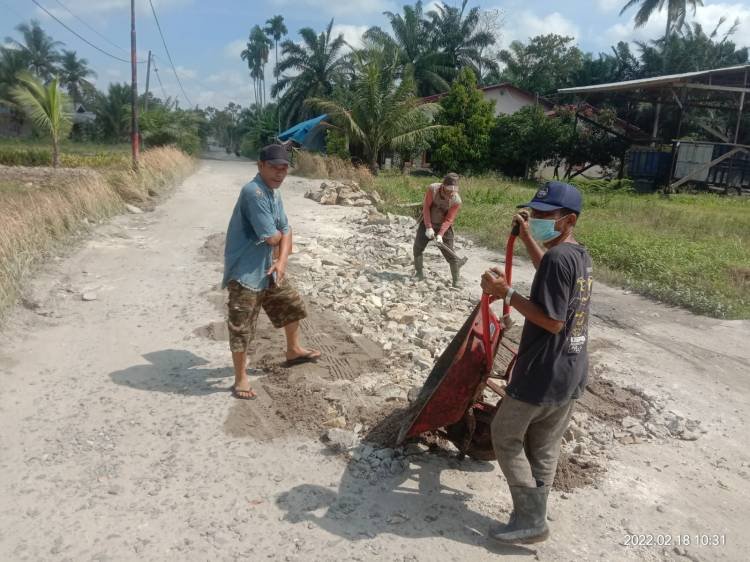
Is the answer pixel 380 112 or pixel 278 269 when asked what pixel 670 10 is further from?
pixel 278 269

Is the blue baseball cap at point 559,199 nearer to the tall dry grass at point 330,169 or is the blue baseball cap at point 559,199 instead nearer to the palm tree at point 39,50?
the tall dry grass at point 330,169

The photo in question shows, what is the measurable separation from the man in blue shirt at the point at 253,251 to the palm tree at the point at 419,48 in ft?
107

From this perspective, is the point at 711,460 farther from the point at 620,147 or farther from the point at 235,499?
the point at 620,147

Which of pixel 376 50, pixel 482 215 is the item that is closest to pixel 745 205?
pixel 482 215

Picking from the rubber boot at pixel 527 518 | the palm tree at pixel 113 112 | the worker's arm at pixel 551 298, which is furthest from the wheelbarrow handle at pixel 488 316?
the palm tree at pixel 113 112

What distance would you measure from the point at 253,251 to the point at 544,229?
201 centimetres

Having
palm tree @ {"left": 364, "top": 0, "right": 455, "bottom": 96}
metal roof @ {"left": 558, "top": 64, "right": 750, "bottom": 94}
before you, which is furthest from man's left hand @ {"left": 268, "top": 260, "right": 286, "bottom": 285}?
palm tree @ {"left": 364, "top": 0, "right": 455, "bottom": 96}

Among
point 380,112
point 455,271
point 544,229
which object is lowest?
point 455,271

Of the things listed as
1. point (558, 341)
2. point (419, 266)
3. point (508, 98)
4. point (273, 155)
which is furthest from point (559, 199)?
point (508, 98)

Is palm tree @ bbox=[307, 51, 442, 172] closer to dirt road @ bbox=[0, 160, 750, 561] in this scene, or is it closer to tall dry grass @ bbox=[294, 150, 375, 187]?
tall dry grass @ bbox=[294, 150, 375, 187]

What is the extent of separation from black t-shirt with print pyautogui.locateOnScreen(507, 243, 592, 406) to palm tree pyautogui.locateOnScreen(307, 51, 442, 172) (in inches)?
828

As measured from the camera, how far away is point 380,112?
22703mm

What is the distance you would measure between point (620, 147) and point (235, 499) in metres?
25.0

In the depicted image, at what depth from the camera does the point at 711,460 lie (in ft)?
11.5
